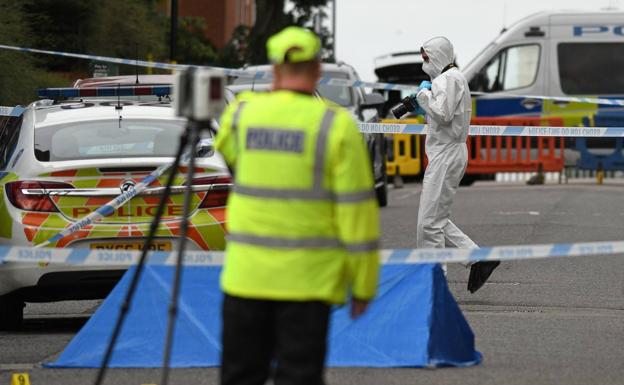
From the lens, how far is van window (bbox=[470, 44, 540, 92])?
2942 cm

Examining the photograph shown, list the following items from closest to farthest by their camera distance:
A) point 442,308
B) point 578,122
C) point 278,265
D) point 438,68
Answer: point 278,265 → point 442,308 → point 438,68 → point 578,122

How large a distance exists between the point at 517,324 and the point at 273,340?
15.8 ft

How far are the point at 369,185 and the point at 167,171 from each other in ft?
14.6

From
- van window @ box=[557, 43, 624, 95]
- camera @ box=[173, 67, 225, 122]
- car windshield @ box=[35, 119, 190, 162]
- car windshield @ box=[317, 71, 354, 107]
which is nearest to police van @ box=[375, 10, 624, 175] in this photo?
van window @ box=[557, 43, 624, 95]

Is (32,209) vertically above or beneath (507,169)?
above

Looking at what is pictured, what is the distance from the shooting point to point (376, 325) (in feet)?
28.6

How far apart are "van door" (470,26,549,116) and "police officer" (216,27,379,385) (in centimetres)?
2372

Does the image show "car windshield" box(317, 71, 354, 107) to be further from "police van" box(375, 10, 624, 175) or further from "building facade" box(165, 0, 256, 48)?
→ "building facade" box(165, 0, 256, 48)

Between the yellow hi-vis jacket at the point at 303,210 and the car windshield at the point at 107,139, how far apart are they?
182 inches

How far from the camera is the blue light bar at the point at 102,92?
11555 millimetres

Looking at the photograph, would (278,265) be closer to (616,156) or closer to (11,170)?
(11,170)

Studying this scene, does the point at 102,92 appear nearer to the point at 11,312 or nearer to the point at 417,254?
the point at 11,312

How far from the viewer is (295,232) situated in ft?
18.7

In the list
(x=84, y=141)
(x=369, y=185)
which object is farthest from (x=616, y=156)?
(x=369, y=185)
